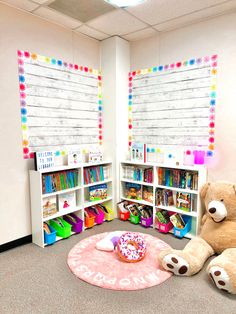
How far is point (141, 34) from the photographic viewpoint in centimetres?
310

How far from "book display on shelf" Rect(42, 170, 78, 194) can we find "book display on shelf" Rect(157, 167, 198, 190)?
110 centimetres

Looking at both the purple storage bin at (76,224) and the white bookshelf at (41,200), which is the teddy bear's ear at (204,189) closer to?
the white bookshelf at (41,200)

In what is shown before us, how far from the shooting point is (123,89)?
3.34 metres

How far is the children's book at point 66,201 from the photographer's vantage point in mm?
2818

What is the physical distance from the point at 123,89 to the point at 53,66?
40.0 inches

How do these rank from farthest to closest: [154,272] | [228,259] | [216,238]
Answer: [216,238], [154,272], [228,259]

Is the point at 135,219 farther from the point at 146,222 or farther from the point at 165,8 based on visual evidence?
the point at 165,8

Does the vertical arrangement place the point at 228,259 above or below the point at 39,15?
below

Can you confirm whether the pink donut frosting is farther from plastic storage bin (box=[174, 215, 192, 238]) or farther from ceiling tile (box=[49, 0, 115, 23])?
ceiling tile (box=[49, 0, 115, 23])

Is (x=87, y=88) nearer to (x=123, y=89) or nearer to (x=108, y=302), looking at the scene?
(x=123, y=89)

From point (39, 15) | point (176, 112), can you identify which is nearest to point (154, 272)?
point (176, 112)

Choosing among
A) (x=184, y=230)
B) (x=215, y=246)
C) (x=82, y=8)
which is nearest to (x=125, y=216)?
(x=184, y=230)

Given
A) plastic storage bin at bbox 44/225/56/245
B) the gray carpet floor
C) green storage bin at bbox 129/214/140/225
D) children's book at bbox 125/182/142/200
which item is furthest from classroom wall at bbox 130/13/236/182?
plastic storage bin at bbox 44/225/56/245

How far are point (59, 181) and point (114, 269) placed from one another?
1186 mm
